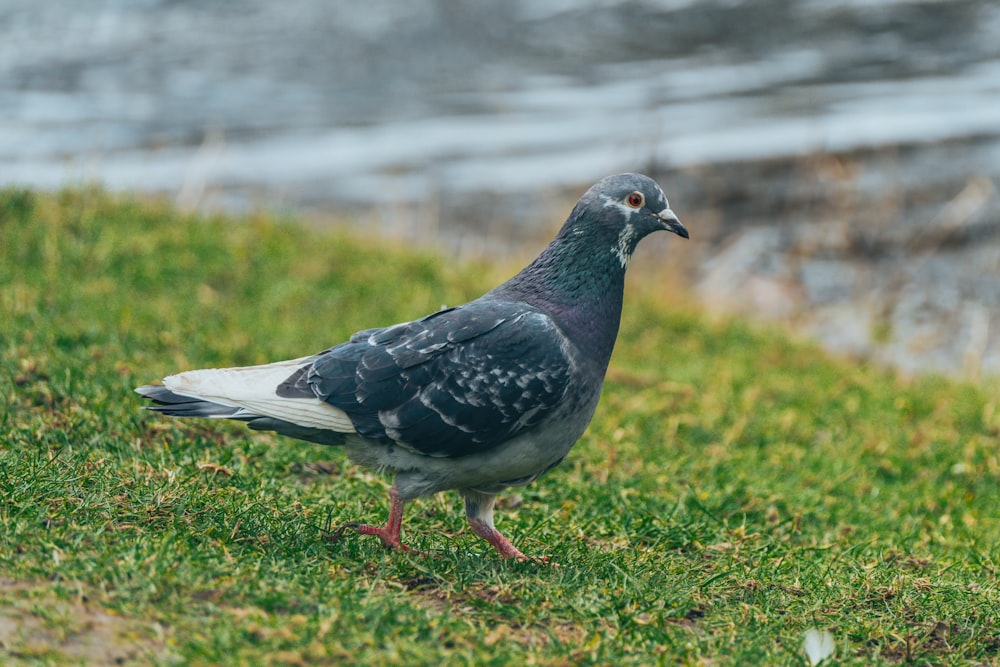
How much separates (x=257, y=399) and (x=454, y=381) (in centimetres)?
74

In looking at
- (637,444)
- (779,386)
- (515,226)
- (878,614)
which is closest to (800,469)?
(637,444)

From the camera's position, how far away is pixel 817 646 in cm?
374

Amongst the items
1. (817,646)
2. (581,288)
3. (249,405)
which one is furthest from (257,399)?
(817,646)

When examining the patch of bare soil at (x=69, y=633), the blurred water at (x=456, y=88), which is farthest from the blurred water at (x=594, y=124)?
the patch of bare soil at (x=69, y=633)

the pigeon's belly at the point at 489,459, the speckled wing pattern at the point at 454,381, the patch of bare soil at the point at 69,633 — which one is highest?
the speckled wing pattern at the point at 454,381

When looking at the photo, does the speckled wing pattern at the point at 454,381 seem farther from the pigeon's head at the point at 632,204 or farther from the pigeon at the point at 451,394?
the pigeon's head at the point at 632,204

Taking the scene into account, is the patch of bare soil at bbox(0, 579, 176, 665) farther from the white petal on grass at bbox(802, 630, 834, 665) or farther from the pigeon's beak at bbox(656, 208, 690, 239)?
the pigeon's beak at bbox(656, 208, 690, 239)

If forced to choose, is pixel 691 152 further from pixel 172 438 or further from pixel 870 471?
pixel 172 438

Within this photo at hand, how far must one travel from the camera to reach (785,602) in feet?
13.7

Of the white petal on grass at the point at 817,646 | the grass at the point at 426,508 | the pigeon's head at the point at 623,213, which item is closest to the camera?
the grass at the point at 426,508

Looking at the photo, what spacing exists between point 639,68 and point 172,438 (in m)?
15.9

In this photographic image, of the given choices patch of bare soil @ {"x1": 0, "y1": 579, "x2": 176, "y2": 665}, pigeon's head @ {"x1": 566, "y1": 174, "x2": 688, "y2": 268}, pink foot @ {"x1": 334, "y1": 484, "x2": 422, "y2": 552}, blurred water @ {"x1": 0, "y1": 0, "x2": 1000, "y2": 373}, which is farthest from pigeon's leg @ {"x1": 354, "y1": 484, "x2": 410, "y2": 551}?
blurred water @ {"x1": 0, "y1": 0, "x2": 1000, "y2": 373}

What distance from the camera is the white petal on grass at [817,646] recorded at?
12.1 ft

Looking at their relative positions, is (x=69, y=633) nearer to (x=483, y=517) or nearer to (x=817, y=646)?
(x=483, y=517)
